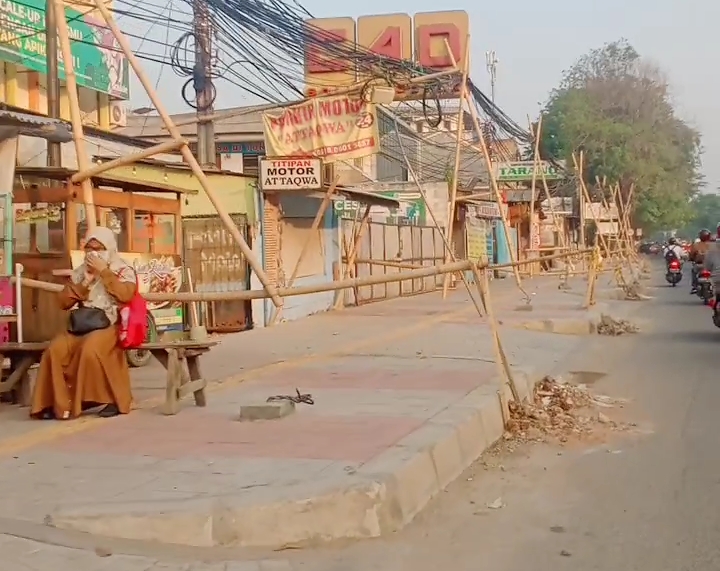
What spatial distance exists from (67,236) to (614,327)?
35.0 feet

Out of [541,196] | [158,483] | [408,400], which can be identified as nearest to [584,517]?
[158,483]

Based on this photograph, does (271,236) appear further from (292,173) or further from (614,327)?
(614,327)

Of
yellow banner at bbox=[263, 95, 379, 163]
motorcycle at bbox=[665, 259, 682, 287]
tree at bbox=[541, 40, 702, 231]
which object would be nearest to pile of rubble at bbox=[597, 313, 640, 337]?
yellow banner at bbox=[263, 95, 379, 163]

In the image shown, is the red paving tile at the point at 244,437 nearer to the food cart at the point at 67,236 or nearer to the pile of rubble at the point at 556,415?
the pile of rubble at the point at 556,415

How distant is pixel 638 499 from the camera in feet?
20.5

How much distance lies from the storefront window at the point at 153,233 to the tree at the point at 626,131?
1723 inches

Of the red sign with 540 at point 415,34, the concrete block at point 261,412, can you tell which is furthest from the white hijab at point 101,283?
the red sign with 540 at point 415,34

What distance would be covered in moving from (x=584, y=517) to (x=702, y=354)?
29.3 feet

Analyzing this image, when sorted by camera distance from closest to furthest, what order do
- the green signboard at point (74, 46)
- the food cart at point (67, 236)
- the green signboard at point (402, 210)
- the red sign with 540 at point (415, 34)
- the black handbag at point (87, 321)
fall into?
the black handbag at point (87, 321) < the food cart at point (67, 236) < the green signboard at point (74, 46) < the green signboard at point (402, 210) < the red sign with 540 at point (415, 34)

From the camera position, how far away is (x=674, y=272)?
34.3 m

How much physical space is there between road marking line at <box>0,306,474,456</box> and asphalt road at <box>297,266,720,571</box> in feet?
9.98

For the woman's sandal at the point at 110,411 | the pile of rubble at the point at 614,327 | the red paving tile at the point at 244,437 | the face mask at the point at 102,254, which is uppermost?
the face mask at the point at 102,254

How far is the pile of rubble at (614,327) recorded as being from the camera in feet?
58.3

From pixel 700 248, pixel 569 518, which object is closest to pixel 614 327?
pixel 700 248
